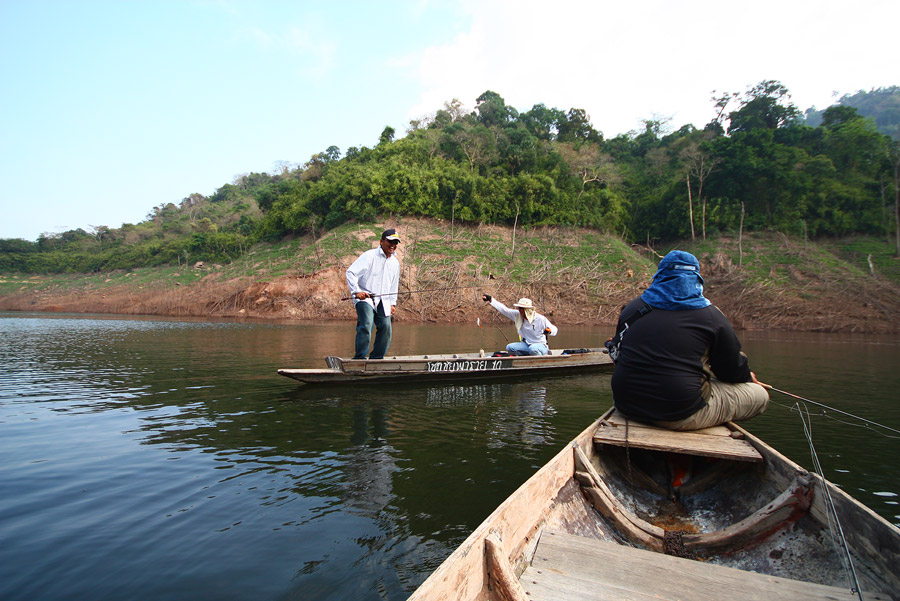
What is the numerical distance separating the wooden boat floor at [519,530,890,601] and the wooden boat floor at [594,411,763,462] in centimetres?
125

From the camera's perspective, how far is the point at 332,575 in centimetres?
270

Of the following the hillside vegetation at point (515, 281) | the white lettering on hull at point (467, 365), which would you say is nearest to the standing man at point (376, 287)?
the white lettering on hull at point (467, 365)

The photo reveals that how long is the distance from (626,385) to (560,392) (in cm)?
437

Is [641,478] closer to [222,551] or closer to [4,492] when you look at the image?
[222,551]

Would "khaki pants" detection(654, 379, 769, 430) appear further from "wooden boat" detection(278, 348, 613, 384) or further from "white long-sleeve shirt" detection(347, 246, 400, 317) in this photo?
"white long-sleeve shirt" detection(347, 246, 400, 317)

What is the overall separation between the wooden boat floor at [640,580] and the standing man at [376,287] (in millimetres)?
5851

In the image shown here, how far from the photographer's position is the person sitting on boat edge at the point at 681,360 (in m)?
3.72

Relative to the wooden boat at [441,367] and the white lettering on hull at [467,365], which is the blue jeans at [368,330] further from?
the white lettering on hull at [467,365]

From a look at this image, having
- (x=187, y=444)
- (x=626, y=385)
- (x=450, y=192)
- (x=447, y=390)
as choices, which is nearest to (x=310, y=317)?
(x=450, y=192)

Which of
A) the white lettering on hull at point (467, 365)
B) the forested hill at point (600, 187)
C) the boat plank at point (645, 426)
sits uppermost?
the forested hill at point (600, 187)

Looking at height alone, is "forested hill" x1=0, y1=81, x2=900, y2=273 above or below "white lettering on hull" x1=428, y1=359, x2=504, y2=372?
above

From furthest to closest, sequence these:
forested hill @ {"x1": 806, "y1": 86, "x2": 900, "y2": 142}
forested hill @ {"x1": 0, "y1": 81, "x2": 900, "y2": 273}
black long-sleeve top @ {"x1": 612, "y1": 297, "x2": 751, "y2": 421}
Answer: forested hill @ {"x1": 806, "y1": 86, "x2": 900, "y2": 142}, forested hill @ {"x1": 0, "y1": 81, "x2": 900, "y2": 273}, black long-sleeve top @ {"x1": 612, "y1": 297, "x2": 751, "y2": 421}

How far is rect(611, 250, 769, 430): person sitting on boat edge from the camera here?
3725mm

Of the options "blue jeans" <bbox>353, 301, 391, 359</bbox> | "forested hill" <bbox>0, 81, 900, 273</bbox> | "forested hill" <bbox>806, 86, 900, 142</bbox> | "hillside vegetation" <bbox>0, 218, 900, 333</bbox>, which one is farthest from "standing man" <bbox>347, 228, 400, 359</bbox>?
"forested hill" <bbox>806, 86, 900, 142</bbox>
